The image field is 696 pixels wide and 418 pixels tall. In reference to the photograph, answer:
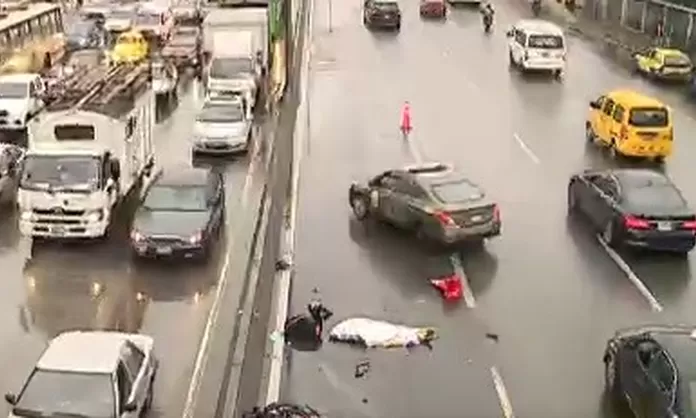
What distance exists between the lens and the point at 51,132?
28.5m

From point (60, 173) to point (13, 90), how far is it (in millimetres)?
15515

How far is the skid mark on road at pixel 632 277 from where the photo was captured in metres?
23.8

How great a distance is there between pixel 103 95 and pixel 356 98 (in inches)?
682

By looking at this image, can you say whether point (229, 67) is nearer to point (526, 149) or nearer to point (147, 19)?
point (526, 149)

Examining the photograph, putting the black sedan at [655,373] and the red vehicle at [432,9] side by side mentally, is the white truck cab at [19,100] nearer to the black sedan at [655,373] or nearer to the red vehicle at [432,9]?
the black sedan at [655,373]

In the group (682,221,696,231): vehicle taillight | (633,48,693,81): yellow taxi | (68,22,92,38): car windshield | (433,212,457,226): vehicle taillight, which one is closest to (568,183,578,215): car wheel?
(682,221,696,231): vehicle taillight

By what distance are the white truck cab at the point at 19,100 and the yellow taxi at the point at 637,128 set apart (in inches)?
744

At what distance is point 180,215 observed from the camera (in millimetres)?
26922

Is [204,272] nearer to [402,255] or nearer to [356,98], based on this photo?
[402,255]

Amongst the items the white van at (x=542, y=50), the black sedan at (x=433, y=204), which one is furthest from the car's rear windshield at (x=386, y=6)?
the black sedan at (x=433, y=204)

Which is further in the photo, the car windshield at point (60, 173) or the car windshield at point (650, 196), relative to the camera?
the car windshield at point (60, 173)

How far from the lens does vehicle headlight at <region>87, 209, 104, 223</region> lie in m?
27.1

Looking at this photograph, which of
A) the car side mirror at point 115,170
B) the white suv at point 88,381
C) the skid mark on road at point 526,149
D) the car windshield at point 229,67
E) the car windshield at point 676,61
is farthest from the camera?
the car windshield at point 676,61

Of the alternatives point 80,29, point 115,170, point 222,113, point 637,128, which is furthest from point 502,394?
point 80,29
